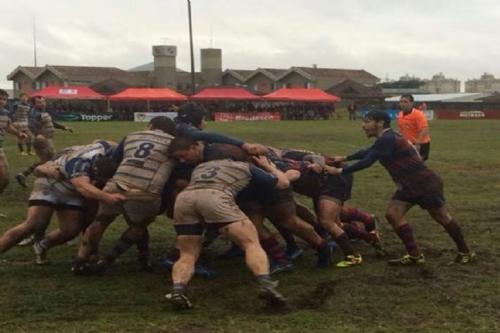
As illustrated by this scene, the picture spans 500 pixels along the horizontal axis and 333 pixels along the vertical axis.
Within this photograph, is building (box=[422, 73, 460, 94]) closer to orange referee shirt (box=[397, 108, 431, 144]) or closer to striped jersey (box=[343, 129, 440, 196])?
orange referee shirt (box=[397, 108, 431, 144])

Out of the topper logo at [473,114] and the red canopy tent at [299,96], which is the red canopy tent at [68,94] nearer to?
the red canopy tent at [299,96]

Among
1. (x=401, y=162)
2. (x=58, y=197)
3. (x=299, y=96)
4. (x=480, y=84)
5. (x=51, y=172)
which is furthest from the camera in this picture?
(x=480, y=84)

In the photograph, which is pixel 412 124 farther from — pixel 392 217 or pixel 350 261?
pixel 350 261

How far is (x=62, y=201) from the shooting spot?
7.43 meters

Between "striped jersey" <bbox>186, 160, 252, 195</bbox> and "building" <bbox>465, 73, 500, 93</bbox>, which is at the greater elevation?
"building" <bbox>465, 73, 500, 93</bbox>

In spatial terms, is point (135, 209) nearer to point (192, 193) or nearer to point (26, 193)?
point (192, 193)

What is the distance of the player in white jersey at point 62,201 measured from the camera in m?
7.07

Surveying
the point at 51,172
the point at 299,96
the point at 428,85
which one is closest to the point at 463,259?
the point at 51,172

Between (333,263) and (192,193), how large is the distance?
7.60 feet

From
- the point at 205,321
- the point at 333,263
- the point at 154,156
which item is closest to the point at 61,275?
the point at 154,156

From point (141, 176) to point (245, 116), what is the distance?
53.5m

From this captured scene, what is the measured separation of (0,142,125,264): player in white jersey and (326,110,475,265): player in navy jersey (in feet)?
8.27

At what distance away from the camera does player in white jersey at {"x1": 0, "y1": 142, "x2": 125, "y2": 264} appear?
23.2 feet

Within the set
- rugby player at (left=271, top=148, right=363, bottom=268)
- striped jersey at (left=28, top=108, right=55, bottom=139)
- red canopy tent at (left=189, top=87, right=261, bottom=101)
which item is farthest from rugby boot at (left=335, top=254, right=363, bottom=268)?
red canopy tent at (left=189, top=87, right=261, bottom=101)
